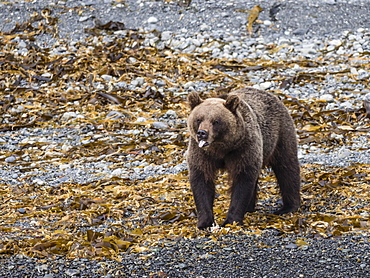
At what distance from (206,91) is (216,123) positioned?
5.18 meters

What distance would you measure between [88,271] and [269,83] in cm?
668

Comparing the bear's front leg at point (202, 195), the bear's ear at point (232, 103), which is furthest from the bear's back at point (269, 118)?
the bear's front leg at point (202, 195)

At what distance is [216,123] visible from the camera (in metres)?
5.52

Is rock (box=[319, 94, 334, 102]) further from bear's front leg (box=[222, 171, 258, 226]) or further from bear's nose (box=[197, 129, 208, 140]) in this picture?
bear's nose (box=[197, 129, 208, 140])

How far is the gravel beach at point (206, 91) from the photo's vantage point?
4766 mm

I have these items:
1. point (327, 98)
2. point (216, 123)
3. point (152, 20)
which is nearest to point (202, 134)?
point (216, 123)

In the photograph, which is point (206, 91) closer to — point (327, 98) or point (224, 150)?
point (327, 98)

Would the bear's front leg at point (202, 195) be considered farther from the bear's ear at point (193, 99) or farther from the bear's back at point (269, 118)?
the bear's back at point (269, 118)

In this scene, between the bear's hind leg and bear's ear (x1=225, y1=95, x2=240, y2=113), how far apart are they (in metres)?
1.13

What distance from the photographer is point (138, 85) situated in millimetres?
10750

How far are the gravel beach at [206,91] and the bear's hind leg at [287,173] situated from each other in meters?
1.08

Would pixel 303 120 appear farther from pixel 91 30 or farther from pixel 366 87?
pixel 91 30

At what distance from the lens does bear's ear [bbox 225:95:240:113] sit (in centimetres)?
568

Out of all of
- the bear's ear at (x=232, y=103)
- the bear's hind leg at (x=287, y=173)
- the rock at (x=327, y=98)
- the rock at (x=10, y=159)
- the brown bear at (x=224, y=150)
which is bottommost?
the rock at (x=10, y=159)
